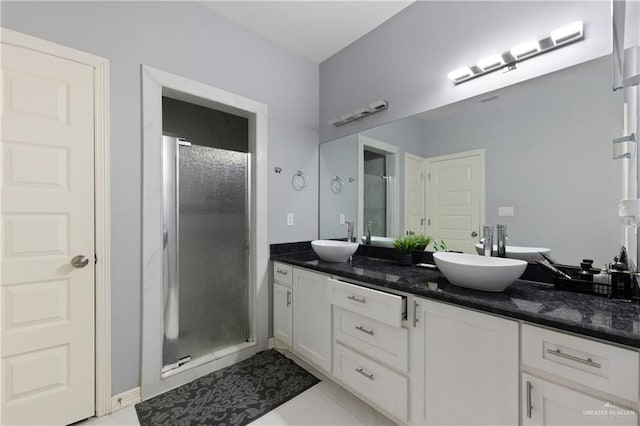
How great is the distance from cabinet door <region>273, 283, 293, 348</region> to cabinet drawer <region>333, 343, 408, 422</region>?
1.81 ft

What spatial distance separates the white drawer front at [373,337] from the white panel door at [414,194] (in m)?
0.84

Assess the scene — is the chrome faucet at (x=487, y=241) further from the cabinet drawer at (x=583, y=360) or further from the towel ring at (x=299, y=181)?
the towel ring at (x=299, y=181)

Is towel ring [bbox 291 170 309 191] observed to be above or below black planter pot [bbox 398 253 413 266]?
above

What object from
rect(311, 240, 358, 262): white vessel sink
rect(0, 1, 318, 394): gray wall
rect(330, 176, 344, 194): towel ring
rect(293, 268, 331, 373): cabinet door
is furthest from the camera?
rect(330, 176, 344, 194): towel ring

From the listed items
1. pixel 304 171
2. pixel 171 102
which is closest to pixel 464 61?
pixel 304 171

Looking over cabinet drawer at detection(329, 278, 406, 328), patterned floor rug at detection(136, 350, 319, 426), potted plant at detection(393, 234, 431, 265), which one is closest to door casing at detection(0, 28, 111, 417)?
patterned floor rug at detection(136, 350, 319, 426)

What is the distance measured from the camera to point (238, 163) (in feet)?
7.79

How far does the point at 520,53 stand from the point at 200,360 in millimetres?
2958

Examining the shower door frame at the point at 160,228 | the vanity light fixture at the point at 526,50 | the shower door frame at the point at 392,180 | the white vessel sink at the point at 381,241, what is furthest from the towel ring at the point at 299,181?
the vanity light fixture at the point at 526,50

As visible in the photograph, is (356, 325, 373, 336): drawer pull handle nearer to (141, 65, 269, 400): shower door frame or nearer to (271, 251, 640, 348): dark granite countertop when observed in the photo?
(271, 251, 640, 348): dark granite countertop

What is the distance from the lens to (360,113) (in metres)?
2.36

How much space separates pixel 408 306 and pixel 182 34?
237cm

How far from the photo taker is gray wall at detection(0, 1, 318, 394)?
5.10 feet

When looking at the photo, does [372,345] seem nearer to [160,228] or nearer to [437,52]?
[160,228]
